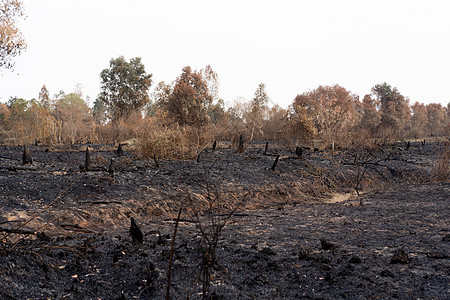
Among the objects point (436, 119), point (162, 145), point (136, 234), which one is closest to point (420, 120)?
point (436, 119)

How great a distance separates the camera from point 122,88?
2784 centimetres

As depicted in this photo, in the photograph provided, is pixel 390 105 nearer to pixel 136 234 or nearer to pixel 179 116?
pixel 179 116

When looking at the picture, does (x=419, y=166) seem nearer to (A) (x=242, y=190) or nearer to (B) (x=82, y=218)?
(A) (x=242, y=190)

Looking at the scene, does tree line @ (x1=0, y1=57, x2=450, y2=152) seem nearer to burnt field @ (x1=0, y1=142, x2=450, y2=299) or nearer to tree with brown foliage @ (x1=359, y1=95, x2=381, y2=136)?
tree with brown foliage @ (x1=359, y1=95, x2=381, y2=136)

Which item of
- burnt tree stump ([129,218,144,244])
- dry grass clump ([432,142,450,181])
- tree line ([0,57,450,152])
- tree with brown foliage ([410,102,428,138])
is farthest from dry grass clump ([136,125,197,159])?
tree with brown foliage ([410,102,428,138])

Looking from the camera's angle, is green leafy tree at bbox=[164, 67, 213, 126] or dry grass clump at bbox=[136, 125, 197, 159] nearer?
dry grass clump at bbox=[136, 125, 197, 159]

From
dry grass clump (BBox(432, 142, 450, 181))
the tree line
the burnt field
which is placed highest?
the tree line

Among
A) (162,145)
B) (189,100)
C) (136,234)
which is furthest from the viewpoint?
(189,100)

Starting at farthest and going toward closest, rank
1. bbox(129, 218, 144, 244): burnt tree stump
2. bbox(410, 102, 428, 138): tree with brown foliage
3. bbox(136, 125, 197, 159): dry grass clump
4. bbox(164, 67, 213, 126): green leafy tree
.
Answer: bbox(410, 102, 428, 138): tree with brown foliage → bbox(164, 67, 213, 126): green leafy tree → bbox(136, 125, 197, 159): dry grass clump → bbox(129, 218, 144, 244): burnt tree stump

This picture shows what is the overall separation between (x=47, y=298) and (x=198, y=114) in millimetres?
21589

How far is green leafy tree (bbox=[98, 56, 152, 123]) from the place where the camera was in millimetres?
27891

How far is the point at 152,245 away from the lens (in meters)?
4.22

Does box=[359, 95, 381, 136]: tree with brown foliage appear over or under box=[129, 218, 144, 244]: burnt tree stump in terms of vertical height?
over

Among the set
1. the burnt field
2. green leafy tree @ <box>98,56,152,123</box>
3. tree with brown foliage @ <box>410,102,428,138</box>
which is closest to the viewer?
the burnt field
